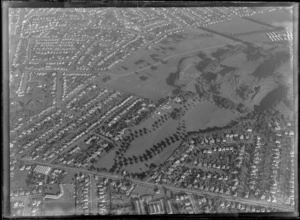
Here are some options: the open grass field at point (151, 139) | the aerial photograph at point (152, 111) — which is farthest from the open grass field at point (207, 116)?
the open grass field at point (151, 139)

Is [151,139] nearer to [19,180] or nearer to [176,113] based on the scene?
[176,113]

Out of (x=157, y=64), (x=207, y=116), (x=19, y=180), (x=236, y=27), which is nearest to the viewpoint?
(x=19, y=180)

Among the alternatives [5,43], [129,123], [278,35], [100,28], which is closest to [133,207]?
[129,123]

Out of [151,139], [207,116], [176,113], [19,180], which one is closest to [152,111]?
[176,113]

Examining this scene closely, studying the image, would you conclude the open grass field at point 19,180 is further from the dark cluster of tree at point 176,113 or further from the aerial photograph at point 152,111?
the dark cluster of tree at point 176,113

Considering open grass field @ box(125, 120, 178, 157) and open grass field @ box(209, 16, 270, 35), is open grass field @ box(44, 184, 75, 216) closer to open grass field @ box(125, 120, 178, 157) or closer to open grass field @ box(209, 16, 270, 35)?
open grass field @ box(125, 120, 178, 157)

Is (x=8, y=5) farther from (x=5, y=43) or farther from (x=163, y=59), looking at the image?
(x=163, y=59)
